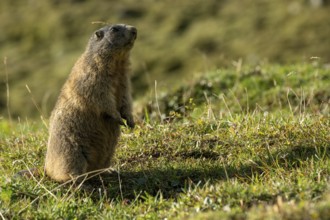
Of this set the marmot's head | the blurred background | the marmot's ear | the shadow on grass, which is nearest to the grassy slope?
the shadow on grass

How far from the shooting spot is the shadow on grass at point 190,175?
7457 mm

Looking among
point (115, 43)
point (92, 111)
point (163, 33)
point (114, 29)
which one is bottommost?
point (163, 33)

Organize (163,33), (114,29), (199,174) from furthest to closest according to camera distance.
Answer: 1. (163,33)
2. (114,29)
3. (199,174)

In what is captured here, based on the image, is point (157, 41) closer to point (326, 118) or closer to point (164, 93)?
point (164, 93)

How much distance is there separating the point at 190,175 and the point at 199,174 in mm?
113

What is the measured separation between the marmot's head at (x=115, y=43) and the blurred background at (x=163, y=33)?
145 feet

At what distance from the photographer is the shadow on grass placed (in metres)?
7.46

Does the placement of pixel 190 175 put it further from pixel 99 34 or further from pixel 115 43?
pixel 99 34

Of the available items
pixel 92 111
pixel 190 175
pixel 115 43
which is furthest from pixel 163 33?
pixel 190 175

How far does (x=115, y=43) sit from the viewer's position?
870cm

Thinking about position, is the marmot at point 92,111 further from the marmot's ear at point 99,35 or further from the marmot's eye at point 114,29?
the marmot's ear at point 99,35

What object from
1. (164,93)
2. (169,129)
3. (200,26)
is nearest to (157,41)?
(200,26)

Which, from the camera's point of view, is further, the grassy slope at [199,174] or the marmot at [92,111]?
the marmot at [92,111]

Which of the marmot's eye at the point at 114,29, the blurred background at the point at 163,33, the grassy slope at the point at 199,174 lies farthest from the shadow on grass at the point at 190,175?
the blurred background at the point at 163,33
